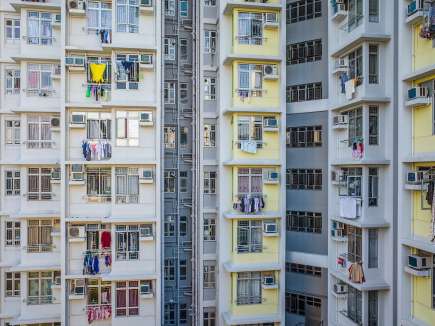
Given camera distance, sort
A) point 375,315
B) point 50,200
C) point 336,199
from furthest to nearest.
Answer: point 50,200
point 336,199
point 375,315

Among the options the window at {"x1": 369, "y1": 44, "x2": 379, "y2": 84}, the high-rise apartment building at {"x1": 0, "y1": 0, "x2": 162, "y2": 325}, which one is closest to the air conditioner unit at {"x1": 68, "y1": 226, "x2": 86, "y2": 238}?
the high-rise apartment building at {"x1": 0, "y1": 0, "x2": 162, "y2": 325}

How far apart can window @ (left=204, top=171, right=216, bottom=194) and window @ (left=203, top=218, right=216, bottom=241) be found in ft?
2.96

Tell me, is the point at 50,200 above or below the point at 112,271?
above

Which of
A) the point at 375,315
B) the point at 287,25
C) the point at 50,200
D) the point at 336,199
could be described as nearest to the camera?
the point at 375,315

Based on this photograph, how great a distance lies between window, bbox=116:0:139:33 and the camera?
11039 mm

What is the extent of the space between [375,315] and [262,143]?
530 cm

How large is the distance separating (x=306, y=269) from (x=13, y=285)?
8.95m

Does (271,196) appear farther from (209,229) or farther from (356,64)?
(356,64)

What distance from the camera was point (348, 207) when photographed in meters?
9.43

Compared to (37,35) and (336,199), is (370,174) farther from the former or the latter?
(37,35)

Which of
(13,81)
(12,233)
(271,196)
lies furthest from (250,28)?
(12,233)

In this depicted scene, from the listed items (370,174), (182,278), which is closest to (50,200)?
(182,278)

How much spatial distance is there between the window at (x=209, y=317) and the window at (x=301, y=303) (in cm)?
242

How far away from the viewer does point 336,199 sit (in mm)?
10602
